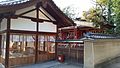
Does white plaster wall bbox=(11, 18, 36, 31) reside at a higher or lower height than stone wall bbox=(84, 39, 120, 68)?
higher

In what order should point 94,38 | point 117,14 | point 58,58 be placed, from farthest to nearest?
point 117,14, point 58,58, point 94,38

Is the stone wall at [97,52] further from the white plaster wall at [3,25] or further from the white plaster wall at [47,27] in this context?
the white plaster wall at [3,25]

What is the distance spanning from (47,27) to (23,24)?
7.99 ft

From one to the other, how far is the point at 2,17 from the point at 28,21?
1836 millimetres

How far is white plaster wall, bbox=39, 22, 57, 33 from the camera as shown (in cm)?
1420

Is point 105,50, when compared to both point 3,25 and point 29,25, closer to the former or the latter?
point 29,25

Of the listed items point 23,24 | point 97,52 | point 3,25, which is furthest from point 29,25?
point 97,52

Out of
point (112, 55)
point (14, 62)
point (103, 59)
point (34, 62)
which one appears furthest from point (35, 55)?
point (112, 55)

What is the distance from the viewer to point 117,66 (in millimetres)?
11906

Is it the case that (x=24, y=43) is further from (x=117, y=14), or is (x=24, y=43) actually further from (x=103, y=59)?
(x=117, y=14)

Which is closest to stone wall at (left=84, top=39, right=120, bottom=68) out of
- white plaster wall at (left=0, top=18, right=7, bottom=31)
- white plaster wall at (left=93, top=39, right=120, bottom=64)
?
white plaster wall at (left=93, top=39, right=120, bottom=64)

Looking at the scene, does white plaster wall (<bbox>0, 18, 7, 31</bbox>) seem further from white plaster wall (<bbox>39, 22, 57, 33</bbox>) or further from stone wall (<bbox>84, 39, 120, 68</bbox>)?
stone wall (<bbox>84, 39, 120, 68</bbox>)

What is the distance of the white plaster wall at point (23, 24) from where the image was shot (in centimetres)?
1225

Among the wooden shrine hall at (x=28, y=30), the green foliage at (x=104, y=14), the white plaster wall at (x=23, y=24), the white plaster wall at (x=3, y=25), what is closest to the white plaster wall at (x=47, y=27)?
the wooden shrine hall at (x=28, y=30)
